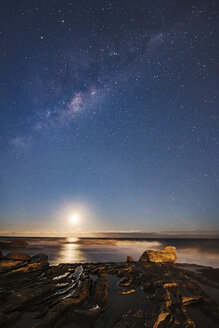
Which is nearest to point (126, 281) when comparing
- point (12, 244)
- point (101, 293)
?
point (101, 293)

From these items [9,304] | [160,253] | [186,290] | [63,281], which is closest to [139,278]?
[186,290]

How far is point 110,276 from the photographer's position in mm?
14820

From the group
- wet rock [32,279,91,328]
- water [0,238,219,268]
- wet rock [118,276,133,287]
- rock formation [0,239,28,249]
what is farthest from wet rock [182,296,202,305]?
rock formation [0,239,28,249]

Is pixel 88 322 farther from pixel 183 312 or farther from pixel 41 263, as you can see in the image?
pixel 41 263

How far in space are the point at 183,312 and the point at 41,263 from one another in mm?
14895

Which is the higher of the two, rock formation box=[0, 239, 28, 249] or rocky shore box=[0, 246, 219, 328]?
rocky shore box=[0, 246, 219, 328]

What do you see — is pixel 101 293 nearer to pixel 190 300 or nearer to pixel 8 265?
pixel 190 300

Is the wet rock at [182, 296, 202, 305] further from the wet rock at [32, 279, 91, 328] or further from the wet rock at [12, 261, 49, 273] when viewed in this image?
the wet rock at [12, 261, 49, 273]

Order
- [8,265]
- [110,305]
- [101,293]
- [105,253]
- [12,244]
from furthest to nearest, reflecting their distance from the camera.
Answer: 1. [12,244]
2. [105,253]
3. [8,265]
4. [101,293]
5. [110,305]

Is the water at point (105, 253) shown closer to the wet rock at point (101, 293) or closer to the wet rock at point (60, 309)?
the wet rock at point (101, 293)

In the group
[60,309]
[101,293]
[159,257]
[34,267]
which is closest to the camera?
[60,309]

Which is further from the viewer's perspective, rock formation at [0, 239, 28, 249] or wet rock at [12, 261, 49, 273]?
rock formation at [0, 239, 28, 249]

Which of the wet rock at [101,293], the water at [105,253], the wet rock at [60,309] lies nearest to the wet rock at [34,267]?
the water at [105,253]

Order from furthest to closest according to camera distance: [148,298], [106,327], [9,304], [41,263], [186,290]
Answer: [41,263]
[186,290]
[148,298]
[9,304]
[106,327]
